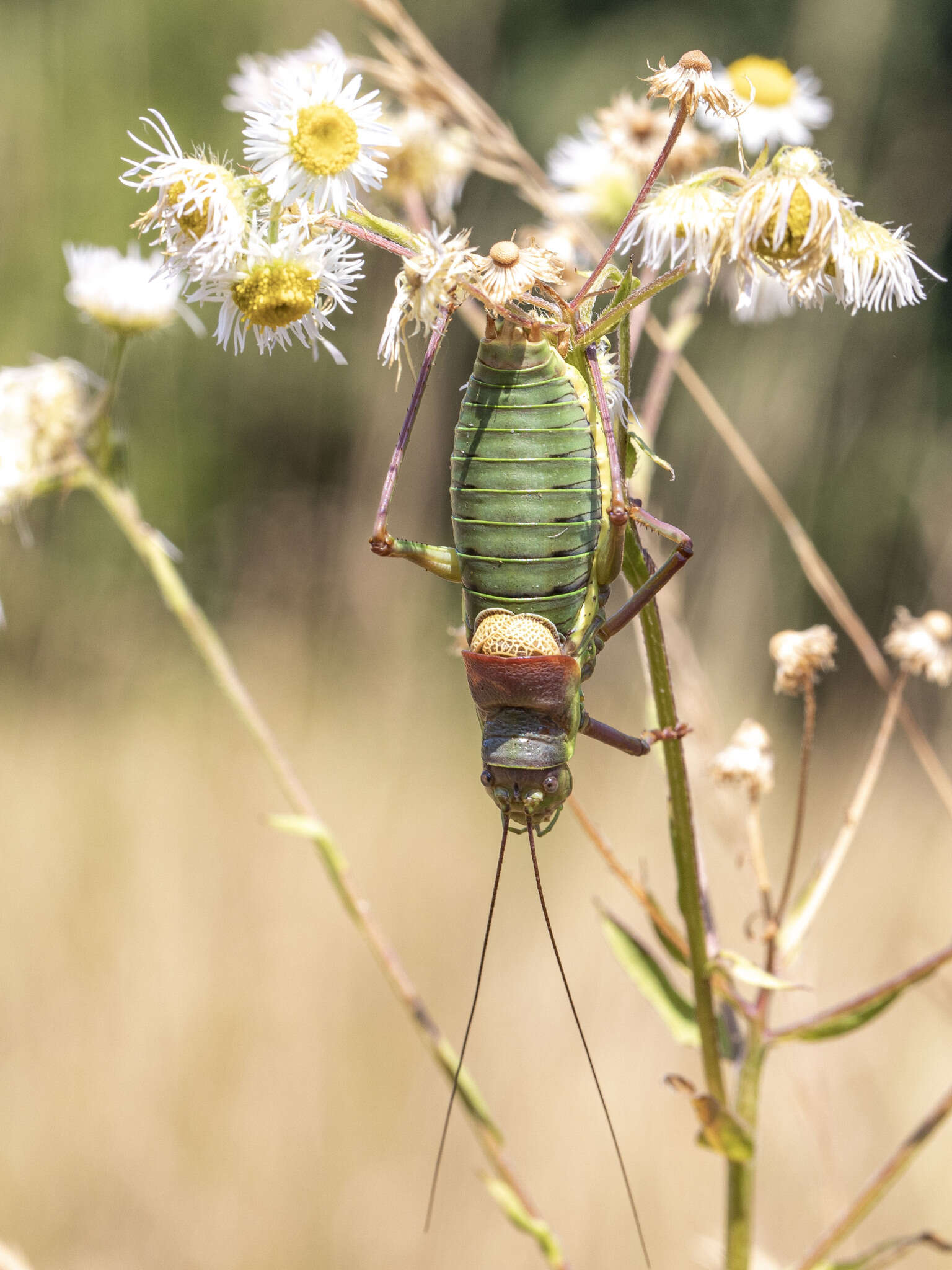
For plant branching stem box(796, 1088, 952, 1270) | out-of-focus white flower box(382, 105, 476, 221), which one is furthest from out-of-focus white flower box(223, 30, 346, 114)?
plant branching stem box(796, 1088, 952, 1270)

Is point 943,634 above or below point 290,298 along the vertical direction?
below

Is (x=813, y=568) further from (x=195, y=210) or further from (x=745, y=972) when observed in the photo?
(x=195, y=210)

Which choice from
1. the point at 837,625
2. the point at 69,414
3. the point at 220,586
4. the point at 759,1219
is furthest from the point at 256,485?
the point at 69,414

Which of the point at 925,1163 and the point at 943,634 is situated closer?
the point at 943,634

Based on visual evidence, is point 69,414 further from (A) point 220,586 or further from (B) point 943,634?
(A) point 220,586

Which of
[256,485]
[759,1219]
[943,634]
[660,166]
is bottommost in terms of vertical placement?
[759,1219]

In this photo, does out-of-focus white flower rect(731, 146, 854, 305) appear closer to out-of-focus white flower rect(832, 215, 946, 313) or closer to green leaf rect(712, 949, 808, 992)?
out-of-focus white flower rect(832, 215, 946, 313)

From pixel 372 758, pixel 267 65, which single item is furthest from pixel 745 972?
pixel 372 758
